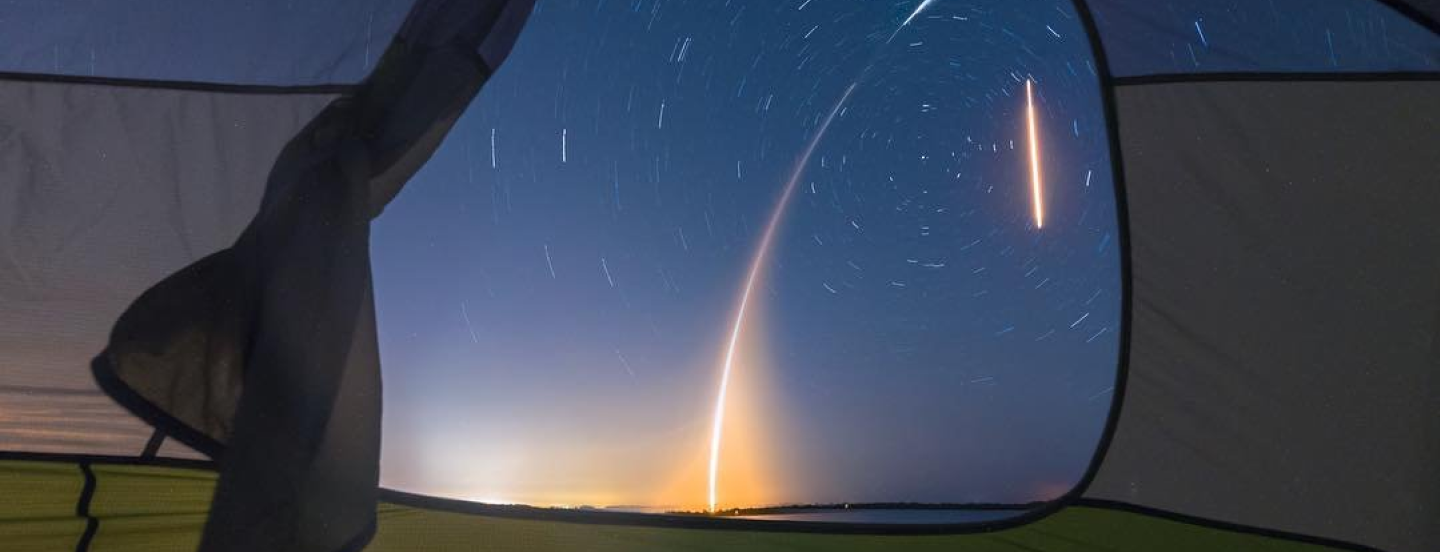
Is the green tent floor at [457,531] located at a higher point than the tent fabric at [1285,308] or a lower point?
lower

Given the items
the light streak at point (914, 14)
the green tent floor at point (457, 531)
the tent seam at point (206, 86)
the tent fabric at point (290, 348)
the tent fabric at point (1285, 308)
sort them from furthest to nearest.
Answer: the light streak at point (914, 14) < the tent fabric at point (1285, 308) < the tent seam at point (206, 86) < the green tent floor at point (457, 531) < the tent fabric at point (290, 348)

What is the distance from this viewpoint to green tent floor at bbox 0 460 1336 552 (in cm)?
141

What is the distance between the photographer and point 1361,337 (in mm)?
1903

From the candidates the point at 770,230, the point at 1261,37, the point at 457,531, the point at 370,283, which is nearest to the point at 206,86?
the point at 370,283

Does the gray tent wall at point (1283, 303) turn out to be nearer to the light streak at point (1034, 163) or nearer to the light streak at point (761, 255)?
the light streak at point (1034, 163)

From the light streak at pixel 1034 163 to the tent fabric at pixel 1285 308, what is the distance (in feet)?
3.10

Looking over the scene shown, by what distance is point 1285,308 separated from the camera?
6.44ft

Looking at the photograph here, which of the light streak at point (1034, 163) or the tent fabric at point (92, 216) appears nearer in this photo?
the tent fabric at point (92, 216)

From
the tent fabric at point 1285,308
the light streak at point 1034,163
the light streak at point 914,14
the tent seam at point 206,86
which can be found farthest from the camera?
the light streak at point 914,14

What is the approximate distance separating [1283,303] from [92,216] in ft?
6.04

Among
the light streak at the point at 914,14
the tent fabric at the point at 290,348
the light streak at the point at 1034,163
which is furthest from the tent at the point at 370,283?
the light streak at the point at 914,14

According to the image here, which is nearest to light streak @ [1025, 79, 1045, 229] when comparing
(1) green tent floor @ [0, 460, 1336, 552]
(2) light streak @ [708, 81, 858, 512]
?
(2) light streak @ [708, 81, 858, 512]

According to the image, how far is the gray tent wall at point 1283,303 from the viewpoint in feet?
6.11

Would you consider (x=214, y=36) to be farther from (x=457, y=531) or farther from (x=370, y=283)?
(x=457, y=531)
